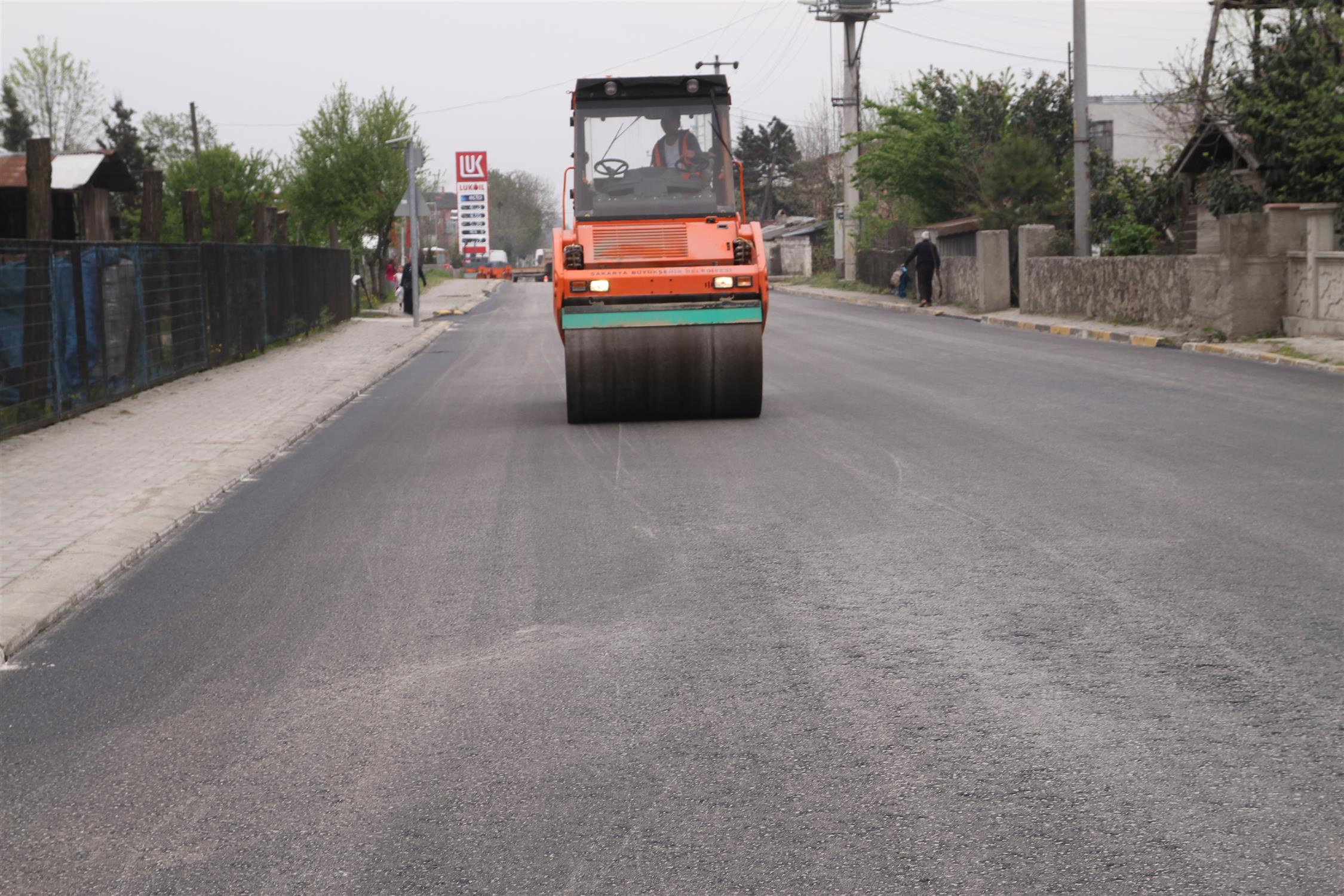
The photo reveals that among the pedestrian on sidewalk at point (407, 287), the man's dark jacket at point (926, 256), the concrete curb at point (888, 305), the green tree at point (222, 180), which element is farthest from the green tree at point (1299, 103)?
the green tree at point (222, 180)

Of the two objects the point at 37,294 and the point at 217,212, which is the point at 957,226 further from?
the point at 37,294

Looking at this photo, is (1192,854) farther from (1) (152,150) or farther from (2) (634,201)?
(1) (152,150)

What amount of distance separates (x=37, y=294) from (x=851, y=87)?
41992 millimetres

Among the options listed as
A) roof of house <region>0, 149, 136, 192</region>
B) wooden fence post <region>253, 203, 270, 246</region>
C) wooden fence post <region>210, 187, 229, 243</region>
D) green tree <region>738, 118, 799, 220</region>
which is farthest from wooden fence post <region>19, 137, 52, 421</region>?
green tree <region>738, 118, 799, 220</region>

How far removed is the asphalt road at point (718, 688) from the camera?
370 cm

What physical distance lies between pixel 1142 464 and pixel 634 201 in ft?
18.9

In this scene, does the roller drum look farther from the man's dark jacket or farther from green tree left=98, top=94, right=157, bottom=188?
green tree left=98, top=94, right=157, bottom=188

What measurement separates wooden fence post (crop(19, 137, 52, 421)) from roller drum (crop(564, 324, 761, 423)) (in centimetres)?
517

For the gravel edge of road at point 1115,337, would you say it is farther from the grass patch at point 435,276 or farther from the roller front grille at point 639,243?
the grass patch at point 435,276

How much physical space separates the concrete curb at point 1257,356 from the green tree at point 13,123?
2298 inches

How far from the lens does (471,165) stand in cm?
9388

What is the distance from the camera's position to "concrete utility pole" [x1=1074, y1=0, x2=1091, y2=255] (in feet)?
95.5

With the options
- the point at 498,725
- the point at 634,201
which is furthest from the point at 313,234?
the point at 498,725

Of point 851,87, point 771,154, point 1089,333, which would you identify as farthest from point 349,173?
point 771,154
